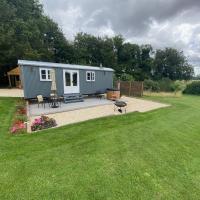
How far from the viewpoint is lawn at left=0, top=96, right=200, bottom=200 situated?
2.60m

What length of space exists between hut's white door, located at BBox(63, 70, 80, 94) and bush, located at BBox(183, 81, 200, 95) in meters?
17.2

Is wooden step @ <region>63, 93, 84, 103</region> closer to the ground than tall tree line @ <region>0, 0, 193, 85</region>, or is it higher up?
closer to the ground

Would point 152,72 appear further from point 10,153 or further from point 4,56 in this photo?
point 10,153

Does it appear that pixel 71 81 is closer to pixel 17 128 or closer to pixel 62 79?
pixel 62 79

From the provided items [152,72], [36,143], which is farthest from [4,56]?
[152,72]

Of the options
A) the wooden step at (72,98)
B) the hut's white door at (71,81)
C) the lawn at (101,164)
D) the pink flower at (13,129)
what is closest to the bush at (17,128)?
the pink flower at (13,129)

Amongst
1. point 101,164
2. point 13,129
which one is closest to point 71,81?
point 13,129

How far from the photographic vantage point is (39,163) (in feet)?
10.9

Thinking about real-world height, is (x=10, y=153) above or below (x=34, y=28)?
below

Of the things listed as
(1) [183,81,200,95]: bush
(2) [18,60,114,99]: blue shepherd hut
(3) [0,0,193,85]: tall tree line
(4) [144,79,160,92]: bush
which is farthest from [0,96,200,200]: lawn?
(1) [183,81,200,95]: bush

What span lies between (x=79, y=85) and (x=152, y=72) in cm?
2771

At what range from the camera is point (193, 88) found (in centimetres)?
2139

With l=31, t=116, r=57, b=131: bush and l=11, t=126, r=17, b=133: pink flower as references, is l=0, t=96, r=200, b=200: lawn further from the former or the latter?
l=31, t=116, r=57, b=131: bush

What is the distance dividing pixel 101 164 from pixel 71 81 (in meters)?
8.52
